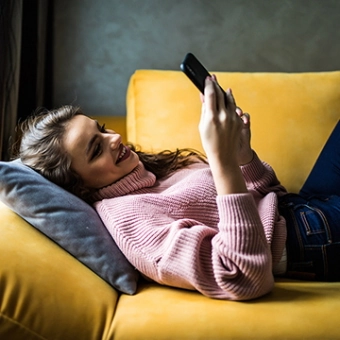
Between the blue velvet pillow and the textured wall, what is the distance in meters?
1.07

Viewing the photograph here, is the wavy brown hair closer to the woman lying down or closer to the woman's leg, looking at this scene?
the woman lying down

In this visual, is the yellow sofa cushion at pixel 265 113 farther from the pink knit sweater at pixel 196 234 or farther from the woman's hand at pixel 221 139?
the woman's hand at pixel 221 139

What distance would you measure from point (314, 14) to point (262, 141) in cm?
74

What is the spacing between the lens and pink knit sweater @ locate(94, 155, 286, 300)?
1.01 m

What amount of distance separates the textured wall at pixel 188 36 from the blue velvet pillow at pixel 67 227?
1.07 meters

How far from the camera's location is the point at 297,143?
1677 mm

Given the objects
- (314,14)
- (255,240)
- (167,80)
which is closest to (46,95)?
(167,80)

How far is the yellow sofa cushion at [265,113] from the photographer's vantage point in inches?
65.7

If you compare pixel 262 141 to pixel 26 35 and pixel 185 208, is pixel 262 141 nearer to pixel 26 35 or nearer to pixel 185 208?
pixel 185 208

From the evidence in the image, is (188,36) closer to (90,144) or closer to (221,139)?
(90,144)

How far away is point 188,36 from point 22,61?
647 millimetres

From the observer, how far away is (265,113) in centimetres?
170

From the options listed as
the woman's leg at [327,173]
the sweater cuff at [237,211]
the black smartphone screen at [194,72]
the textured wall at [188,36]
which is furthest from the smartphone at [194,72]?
the textured wall at [188,36]

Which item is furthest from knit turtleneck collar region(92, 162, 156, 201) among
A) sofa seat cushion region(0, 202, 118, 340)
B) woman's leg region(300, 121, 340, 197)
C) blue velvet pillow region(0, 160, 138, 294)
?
woman's leg region(300, 121, 340, 197)
